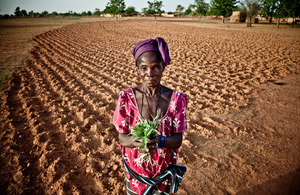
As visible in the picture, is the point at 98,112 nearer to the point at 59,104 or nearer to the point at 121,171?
the point at 59,104

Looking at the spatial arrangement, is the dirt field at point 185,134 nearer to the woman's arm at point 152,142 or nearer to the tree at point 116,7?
the woman's arm at point 152,142

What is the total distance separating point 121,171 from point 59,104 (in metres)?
2.79

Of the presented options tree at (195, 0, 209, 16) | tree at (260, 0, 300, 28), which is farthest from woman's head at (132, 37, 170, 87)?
tree at (195, 0, 209, 16)

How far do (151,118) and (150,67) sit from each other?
Answer: 43 cm

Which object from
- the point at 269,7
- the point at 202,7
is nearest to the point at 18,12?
the point at 202,7

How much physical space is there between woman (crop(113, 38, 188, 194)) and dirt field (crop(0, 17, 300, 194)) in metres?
1.03

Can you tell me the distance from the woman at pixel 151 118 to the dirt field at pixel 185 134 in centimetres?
103

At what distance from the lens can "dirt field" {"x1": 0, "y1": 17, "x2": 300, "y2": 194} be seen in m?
2.21

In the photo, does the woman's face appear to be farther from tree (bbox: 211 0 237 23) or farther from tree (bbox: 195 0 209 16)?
tree (bbox: 195 0 209 16)

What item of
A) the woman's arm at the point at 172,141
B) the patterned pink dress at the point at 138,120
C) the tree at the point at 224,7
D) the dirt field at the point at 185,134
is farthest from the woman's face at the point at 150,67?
the tree at the point at 224,7

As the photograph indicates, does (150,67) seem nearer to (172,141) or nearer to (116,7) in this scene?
(172,141)

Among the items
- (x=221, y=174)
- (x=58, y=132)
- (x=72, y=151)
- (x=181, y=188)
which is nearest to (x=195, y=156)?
(x=221, y=174)

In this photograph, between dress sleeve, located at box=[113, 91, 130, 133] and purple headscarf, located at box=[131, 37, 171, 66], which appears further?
dress sleeve, located at box=[113, 91, 130, 133]

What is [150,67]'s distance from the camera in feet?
4.01
